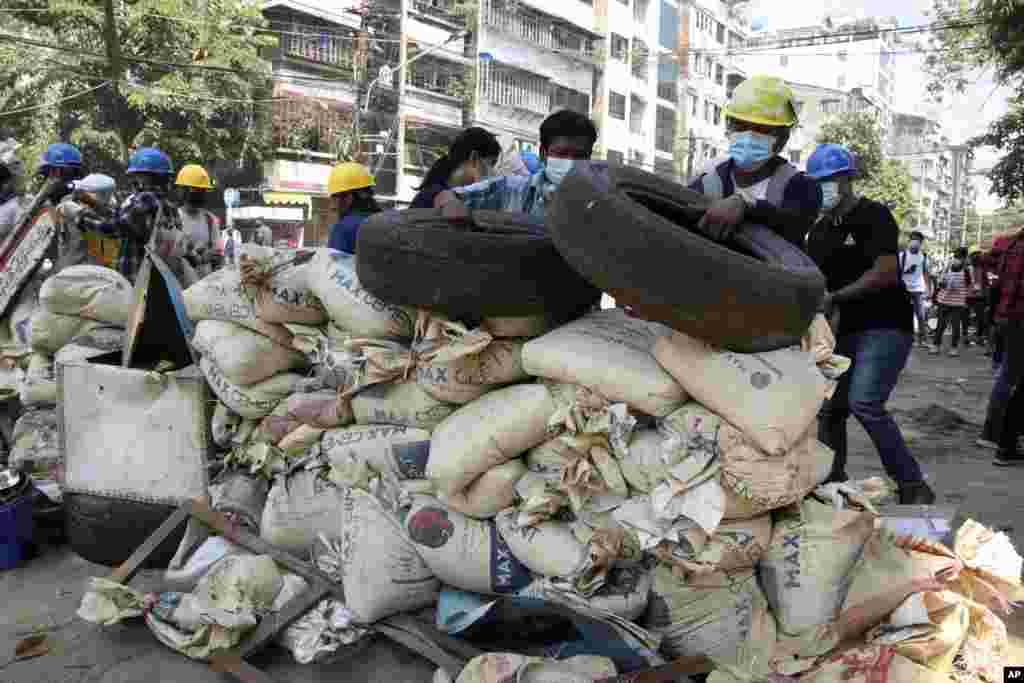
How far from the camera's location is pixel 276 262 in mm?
3039

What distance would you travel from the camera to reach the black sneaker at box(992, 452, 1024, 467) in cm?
492

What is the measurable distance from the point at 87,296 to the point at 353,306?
181 cm

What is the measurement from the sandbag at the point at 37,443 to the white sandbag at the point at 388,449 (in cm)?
214

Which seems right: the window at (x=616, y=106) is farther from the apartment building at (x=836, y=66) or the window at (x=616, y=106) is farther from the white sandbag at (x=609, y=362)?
the white sandbag at (x=609, y=362)

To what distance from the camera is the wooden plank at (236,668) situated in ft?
7.40

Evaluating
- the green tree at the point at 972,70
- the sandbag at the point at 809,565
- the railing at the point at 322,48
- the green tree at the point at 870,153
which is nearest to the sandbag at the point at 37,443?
the sandbag at the point at 809,565

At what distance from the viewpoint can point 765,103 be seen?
2.84 metres

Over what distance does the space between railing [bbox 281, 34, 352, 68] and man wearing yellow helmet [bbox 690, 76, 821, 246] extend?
26.0 m

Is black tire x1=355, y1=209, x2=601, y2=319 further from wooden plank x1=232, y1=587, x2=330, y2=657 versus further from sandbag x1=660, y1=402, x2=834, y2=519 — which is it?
wooden plank x1=232, y1=587, x2=330, y2=657

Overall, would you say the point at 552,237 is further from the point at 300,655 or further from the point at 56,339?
the point at 56,339

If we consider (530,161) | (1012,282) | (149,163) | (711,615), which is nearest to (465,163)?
(530,161)

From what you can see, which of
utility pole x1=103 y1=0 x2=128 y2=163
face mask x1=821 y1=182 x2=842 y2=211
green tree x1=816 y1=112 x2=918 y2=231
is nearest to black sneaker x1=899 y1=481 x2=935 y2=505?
face mask x1=821 y1=182 x2=842 y2=211

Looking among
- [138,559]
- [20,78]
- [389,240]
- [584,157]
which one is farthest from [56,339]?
[20,78]

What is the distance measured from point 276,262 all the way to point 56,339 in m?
1.67
